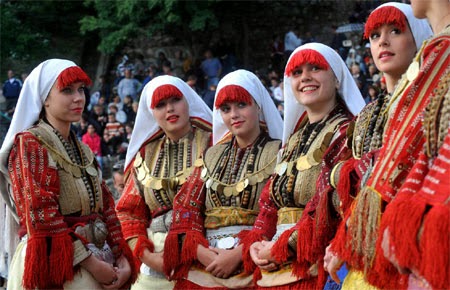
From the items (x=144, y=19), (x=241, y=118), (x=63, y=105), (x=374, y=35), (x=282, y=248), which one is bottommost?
(x=282, y=248)

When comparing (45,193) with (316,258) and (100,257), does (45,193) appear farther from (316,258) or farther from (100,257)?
(316,258)

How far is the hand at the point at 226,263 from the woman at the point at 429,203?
2292 millimetres

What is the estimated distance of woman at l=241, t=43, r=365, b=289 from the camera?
15.5 ft

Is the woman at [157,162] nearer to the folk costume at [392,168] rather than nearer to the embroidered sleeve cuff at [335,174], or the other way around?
the embroidered sleeve cuff at [335,174]

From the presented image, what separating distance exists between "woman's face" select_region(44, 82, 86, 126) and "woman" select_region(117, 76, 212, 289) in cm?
85

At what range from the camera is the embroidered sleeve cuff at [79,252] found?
16.7 ft

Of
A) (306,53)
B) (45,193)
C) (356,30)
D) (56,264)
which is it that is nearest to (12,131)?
(45,193)

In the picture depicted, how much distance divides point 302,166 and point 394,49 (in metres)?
1.09

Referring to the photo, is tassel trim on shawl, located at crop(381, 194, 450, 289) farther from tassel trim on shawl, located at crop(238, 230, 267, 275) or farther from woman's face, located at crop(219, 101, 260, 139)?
woman's face, located at crop(219, 101, 260, 139)

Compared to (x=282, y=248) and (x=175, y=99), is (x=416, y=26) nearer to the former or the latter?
(x=282, y=248)

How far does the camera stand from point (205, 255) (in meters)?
5.58

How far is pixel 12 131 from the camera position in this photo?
5.32 m

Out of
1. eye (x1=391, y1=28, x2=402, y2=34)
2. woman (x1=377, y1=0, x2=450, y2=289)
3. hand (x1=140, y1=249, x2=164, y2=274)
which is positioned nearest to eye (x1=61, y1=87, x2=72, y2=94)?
hand (x1=140, y1=249, x2=164, y2=274)

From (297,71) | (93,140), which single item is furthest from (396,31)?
(93,140)
